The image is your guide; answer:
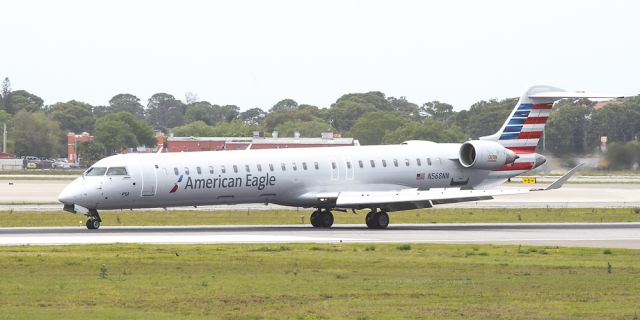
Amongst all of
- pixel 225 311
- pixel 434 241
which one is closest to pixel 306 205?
pixel 434 241

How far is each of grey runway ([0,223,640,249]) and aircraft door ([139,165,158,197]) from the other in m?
1.36

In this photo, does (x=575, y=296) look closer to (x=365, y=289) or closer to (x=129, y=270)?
(x=365, y=289)

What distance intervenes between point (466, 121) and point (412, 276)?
386 feet

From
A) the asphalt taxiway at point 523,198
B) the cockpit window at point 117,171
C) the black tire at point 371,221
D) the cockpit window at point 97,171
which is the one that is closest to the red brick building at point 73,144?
the asphalt taxiway at point 523,198

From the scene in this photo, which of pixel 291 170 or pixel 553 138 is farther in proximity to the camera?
pixel 553 138

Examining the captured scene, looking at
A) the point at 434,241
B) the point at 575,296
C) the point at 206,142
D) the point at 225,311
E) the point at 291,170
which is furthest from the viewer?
the point at 206,142

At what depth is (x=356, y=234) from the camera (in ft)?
136

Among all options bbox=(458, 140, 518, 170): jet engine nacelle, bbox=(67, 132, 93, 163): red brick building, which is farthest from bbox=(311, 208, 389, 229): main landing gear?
bbox=(67, 132, 93, 163): red brick building

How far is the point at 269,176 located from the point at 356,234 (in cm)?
531

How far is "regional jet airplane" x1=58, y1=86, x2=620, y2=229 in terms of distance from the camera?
4319 cm

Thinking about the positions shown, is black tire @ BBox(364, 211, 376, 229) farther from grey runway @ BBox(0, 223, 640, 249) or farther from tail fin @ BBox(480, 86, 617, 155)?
tail fin @ BBox(480, 86, 617, 155)

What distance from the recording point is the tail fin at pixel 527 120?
5053cm

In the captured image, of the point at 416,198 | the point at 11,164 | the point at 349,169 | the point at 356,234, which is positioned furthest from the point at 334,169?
the point at 11,164

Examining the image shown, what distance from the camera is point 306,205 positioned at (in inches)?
1816
